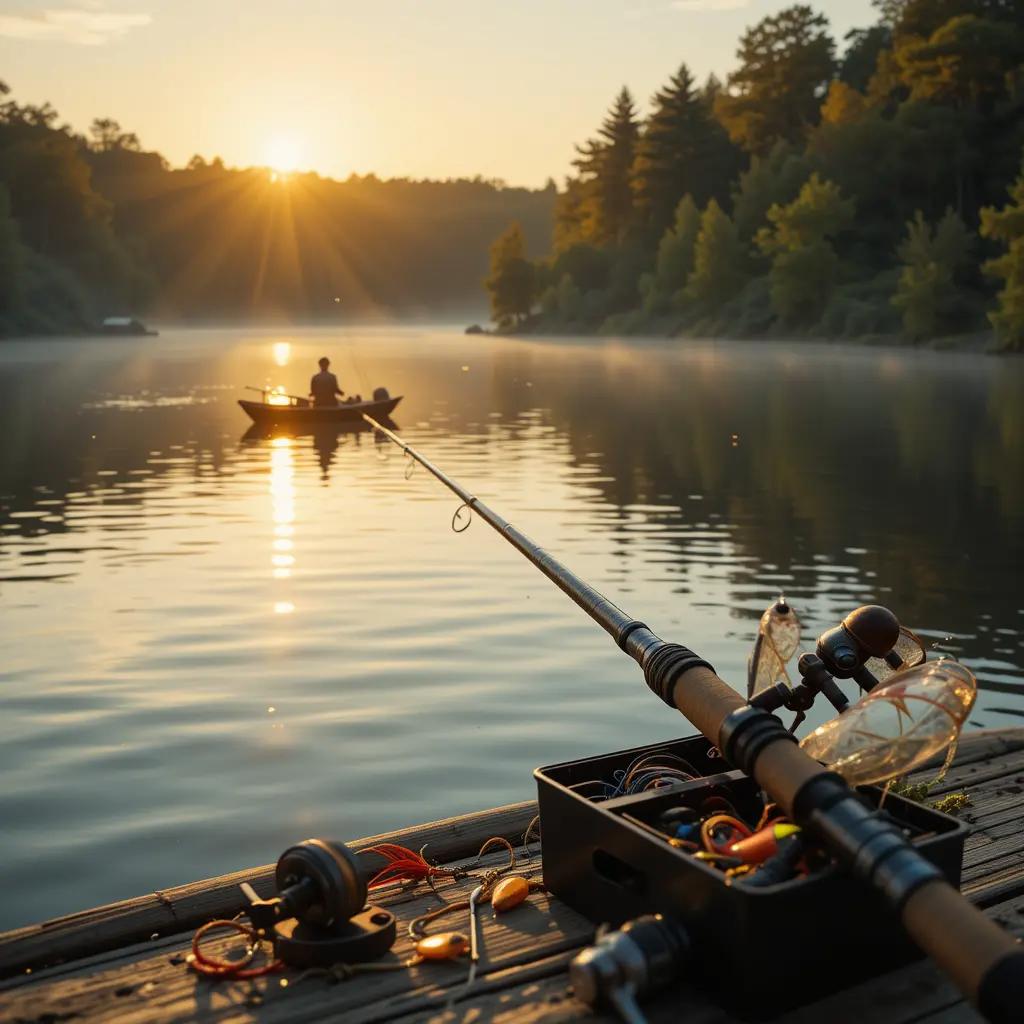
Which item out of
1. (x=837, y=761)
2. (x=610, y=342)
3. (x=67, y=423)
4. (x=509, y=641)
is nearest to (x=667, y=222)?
(x=610, y=342)

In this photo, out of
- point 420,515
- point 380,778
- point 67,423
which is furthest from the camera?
point 67,423

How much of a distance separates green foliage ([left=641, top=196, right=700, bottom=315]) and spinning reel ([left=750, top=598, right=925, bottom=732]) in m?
112

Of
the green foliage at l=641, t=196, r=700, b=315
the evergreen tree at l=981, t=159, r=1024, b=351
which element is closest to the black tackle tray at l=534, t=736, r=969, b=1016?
the evergreen tree at l=981, t=159, r=1024, b=351

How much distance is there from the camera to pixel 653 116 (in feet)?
416

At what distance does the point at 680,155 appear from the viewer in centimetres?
12681

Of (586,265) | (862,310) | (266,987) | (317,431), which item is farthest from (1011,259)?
(586,265)

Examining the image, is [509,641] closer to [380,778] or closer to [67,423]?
[380,778]

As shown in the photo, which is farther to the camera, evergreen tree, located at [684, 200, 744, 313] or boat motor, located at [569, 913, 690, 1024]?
evergreen tree, located at [684, 200, 744, 313]

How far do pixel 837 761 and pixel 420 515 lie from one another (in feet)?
55.6

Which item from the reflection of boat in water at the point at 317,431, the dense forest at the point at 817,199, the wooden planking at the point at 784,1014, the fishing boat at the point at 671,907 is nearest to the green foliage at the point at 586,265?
the dense forest at the point at 817,199

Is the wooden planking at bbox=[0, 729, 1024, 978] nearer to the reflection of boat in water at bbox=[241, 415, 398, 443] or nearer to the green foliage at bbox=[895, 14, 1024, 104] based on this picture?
the reflection of boat in water at bbox=[241, 415, 398, 443]

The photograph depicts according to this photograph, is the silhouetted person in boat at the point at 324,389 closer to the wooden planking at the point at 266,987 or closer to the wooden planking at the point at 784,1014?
the wooden planking at the point at 266,987

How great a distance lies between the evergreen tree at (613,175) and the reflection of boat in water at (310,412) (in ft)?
341

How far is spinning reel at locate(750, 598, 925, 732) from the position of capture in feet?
14.0
